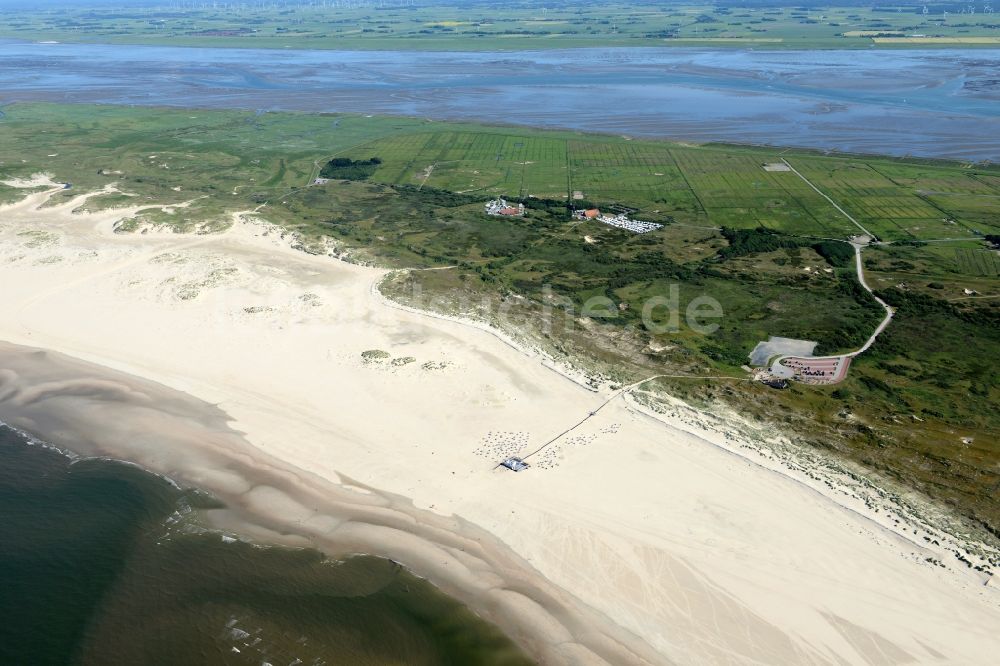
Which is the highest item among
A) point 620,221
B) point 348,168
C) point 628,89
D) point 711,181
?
point 628,89

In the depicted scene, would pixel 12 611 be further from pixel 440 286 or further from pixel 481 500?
pixel 440 286

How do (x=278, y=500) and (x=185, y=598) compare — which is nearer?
(x=185, y=598)

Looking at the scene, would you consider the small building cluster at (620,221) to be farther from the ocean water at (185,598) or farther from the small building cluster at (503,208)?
the ocean water at (185,598)

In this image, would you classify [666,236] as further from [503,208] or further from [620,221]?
[503,208]

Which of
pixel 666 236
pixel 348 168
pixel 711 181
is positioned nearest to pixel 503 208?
pixel 666 236

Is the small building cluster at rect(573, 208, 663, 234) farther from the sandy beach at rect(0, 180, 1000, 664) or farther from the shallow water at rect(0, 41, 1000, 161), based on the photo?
the shallow water at rect(0, 41, 1000, 161)

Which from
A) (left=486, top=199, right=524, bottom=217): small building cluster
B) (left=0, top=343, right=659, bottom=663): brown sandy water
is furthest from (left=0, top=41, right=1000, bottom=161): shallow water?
(left=0, top=343, right=659, bottom=663): brown sandy water

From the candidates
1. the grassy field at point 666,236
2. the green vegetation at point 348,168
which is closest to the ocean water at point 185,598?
the grassy field at point 666,236

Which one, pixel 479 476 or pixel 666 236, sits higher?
pixel 666 236
